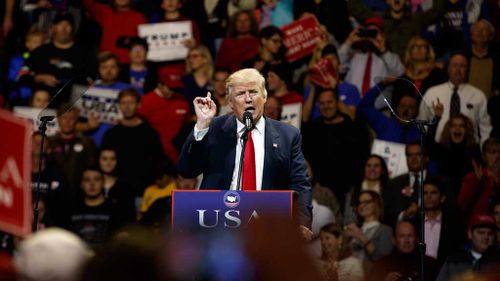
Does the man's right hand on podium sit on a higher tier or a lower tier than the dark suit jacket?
higher

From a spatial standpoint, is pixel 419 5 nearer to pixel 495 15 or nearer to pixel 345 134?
pixel 495 15

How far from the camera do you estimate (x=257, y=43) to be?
10.6 m

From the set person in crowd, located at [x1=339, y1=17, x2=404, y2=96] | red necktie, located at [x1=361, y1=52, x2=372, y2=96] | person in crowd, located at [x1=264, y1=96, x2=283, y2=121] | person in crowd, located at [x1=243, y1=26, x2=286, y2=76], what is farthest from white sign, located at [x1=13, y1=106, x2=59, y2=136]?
red necktie, located at [x1=361, y1=52, x2=372, y2=96]

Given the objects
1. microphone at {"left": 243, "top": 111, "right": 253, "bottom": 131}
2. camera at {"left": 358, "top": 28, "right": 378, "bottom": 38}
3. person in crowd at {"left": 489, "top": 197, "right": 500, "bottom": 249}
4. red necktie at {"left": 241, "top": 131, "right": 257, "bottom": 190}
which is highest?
camera at {"left": 358, "top": 28, "right": 378, "bottom": 38}

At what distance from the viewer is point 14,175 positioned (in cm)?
339

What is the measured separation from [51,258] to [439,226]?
265 inches

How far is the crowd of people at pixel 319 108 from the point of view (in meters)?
9.27

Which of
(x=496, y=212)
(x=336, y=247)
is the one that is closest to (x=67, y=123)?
(x=336, y=247)

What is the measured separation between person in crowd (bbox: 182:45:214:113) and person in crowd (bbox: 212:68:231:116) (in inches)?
5.1

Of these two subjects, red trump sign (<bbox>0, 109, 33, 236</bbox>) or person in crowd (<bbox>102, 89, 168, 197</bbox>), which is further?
person in crowd (<bbox>102, 89, 168, 197</bbox>)

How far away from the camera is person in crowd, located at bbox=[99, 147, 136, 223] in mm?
9711

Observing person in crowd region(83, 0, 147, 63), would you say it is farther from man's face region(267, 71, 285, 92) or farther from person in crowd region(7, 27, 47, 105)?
man's face region(267, 71, 285, 92)

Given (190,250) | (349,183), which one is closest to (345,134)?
(349,183)

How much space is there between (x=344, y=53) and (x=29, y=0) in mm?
3285
